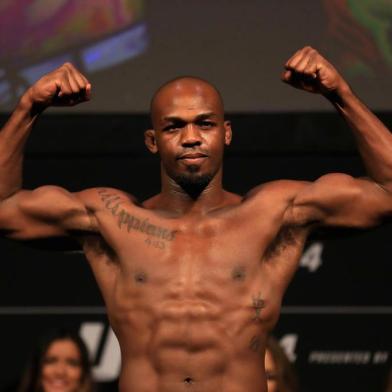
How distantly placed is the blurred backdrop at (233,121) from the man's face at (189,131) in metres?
1.34

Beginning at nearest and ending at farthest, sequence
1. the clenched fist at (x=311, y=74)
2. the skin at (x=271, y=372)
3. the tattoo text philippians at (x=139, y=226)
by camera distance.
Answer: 1. the clenched fist at (x=311, y=74)
2. the tattoo text philippians at (x=139, y=226)
3. the skin at (x=271, y=372)

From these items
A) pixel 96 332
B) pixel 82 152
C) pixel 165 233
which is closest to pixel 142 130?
pixel 82 152

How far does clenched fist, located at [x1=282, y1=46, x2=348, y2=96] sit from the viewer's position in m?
3.44

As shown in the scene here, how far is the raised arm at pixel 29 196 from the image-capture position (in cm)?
353

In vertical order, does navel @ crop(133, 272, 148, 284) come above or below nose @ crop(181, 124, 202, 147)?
below

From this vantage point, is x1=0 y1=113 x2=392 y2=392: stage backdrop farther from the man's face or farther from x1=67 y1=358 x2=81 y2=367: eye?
the man's face

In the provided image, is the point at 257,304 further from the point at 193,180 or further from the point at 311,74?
the point at 311,74

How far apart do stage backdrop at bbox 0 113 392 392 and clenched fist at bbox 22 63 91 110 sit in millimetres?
1374

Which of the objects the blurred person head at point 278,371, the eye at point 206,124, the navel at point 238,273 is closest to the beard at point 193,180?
the eye at point 206,124

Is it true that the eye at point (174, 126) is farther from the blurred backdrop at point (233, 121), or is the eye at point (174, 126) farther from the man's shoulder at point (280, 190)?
the blurred backdrop at point (233, 121)

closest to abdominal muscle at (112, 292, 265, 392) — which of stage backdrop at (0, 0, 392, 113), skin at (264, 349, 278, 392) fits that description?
skin at (264, 349, 278, 392)

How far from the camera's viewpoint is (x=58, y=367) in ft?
13.8

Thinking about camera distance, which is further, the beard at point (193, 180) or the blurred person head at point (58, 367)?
the blurred person head at point (58, 367)

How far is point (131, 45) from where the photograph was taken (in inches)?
194
